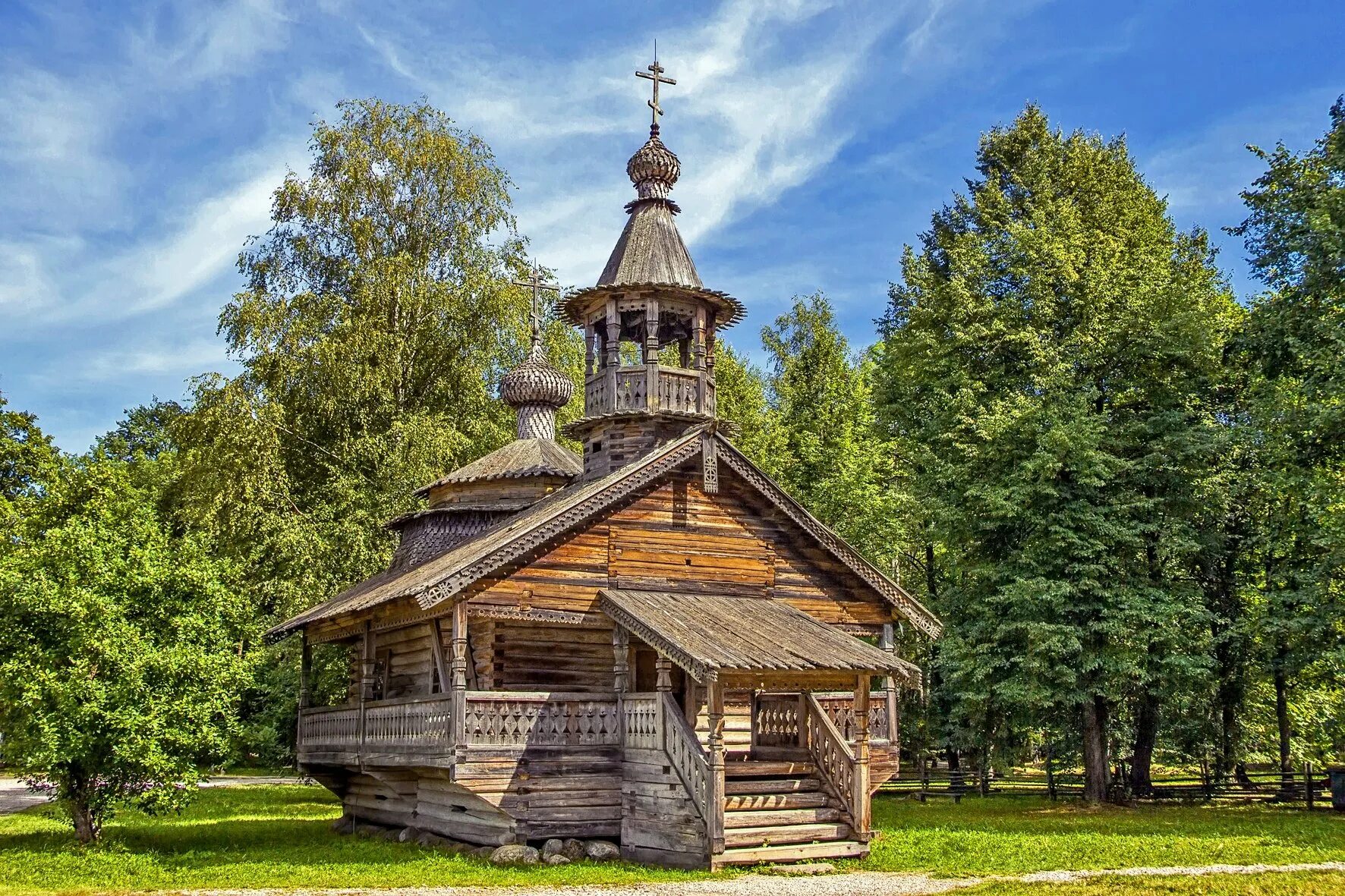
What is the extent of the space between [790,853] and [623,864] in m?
2.58

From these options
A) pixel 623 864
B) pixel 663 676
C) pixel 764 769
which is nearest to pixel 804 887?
pixel 764 769

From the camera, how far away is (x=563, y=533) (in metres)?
20.6

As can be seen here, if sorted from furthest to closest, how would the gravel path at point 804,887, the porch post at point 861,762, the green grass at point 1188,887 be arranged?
the porch post at point 861,762
the gravel path at point 804,887
the green grass at point 1188,887

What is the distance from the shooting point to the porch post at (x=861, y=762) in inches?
720

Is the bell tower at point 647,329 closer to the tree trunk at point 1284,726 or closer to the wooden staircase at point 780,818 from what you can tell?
the wooden staircase at point 780,818

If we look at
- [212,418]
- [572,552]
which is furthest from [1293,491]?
[212,418]

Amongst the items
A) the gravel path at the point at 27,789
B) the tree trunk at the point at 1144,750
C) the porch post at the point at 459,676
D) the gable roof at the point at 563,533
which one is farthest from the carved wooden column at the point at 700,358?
the tree trunk at the point at 1144,750

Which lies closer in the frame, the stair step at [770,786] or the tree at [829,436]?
the stair step at [770,786]

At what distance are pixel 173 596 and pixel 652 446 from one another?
29.3ft

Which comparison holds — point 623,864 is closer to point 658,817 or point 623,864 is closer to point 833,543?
point 658,817

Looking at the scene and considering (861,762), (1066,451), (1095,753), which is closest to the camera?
(861,762)

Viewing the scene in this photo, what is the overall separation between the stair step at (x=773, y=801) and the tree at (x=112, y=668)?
825cm

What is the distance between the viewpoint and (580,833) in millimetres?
19328

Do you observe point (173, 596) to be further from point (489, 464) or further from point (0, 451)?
point (0, 451)
